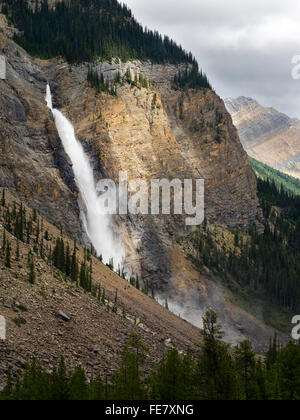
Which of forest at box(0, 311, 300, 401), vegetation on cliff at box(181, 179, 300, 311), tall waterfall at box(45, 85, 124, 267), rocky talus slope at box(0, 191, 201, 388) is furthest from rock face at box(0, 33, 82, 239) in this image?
forest at box(0, 311, 300, 401)

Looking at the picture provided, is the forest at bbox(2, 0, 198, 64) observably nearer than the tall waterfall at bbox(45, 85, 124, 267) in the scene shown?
No

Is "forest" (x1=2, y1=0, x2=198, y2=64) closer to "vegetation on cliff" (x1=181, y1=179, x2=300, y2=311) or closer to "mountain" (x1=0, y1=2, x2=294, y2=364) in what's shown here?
"mountain" (x1=0, y1=2, x2=294, y2=364)

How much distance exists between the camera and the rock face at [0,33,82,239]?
10350 cm

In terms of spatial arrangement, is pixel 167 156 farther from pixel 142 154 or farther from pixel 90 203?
pixel 90 203

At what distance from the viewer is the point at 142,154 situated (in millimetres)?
148250

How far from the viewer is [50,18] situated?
177250mm

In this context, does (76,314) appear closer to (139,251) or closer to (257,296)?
(139,251)

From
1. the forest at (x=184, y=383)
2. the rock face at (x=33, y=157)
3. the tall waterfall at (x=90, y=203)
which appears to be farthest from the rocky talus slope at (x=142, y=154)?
the forest at (x=184, y=383)

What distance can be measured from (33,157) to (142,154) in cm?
4278

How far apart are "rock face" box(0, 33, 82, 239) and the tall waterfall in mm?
9818

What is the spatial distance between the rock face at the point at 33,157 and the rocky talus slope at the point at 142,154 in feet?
0.74

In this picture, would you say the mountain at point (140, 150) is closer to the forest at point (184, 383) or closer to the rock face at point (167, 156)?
the rock face at point (167, 156)

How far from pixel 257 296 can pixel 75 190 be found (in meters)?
54.2
